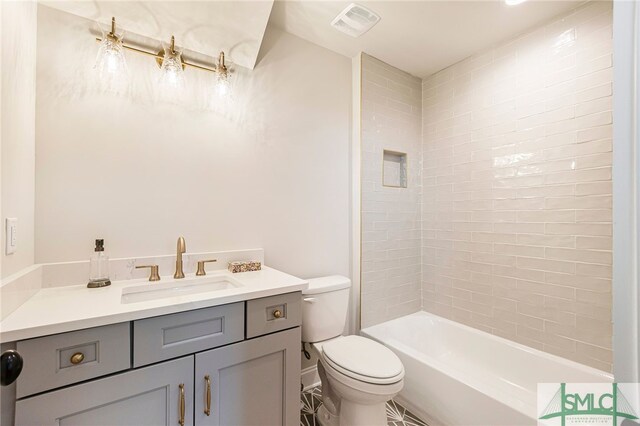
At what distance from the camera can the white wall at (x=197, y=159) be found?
4.04ft

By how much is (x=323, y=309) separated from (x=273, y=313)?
1.82 ft

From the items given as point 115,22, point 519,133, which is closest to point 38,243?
point 115,22

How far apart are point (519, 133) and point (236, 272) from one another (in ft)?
6.89

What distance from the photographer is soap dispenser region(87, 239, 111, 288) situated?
4.06 feet

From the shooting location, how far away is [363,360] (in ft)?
4.75

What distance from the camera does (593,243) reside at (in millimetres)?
1612

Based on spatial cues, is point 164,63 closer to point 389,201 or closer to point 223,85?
point 223,85

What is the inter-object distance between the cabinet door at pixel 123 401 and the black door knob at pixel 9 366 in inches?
5.5

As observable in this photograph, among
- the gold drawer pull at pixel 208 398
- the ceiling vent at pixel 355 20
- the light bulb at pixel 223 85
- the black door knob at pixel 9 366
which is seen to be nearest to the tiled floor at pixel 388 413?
the gold drawer pull at pixel 208 398

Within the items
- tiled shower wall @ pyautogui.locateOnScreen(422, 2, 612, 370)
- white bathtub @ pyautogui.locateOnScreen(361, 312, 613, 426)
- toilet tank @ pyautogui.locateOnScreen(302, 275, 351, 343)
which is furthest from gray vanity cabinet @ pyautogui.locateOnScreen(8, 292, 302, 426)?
tiled shower wall @ pyautogui.locateOnScreen(422, 2, 612, 370)

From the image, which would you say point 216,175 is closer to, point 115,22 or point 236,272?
point 236,272

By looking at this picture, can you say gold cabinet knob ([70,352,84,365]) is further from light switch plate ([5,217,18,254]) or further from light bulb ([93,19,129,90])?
light bulb ([93,19,129,90])

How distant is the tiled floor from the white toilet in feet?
0.27

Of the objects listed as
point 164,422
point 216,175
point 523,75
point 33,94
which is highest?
point 523,75
